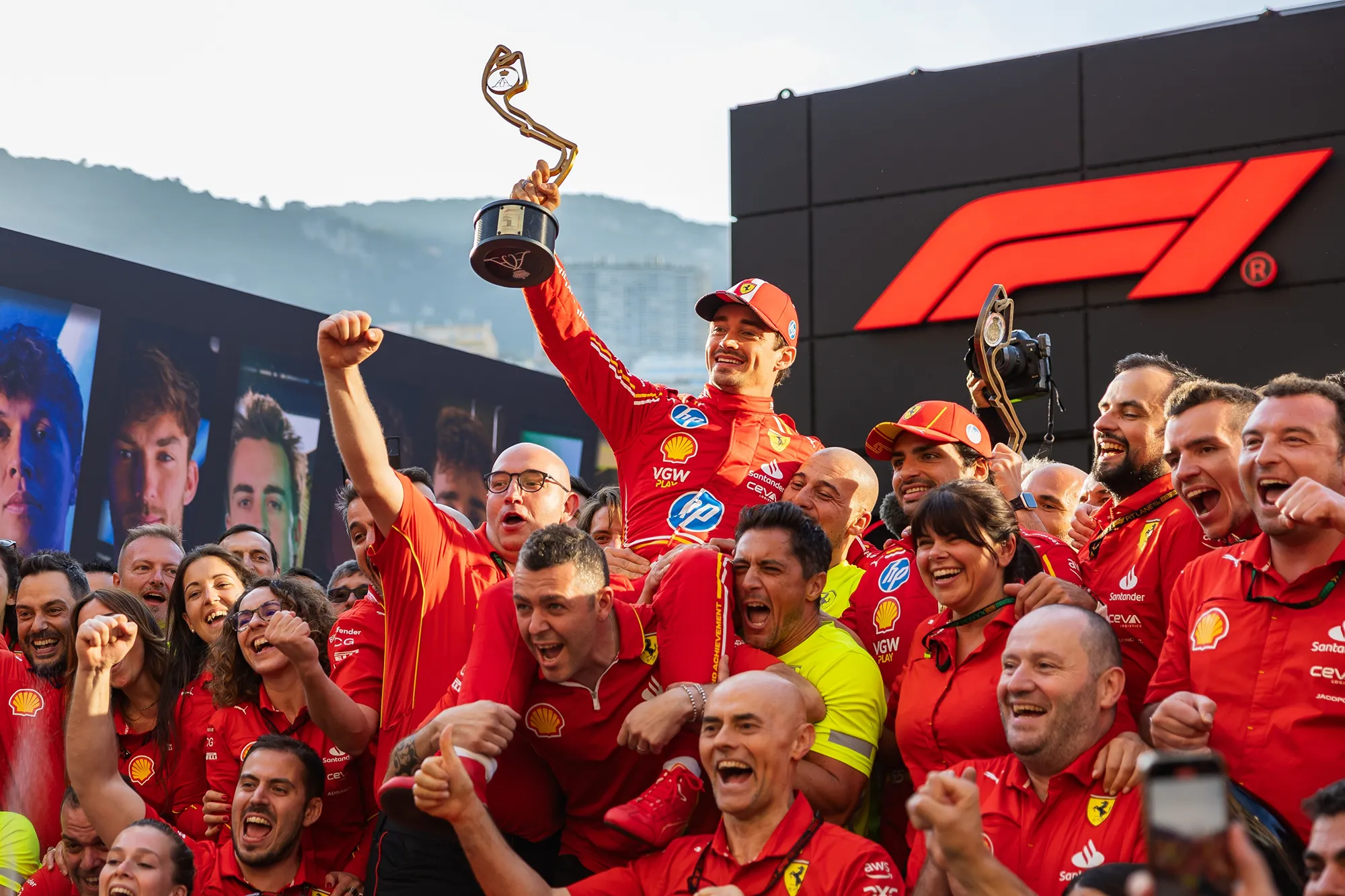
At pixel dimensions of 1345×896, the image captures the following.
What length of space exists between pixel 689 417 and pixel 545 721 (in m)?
1.73

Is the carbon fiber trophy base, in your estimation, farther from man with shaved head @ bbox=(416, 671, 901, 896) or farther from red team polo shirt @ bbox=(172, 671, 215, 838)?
red team polo shirt @ bbox=(172, 671, 215, 838)

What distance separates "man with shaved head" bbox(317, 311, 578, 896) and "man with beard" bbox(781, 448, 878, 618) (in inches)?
37.6

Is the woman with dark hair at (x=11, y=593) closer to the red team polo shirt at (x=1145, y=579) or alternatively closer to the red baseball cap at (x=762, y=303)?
the red baseball cap at (x=762, y=303)

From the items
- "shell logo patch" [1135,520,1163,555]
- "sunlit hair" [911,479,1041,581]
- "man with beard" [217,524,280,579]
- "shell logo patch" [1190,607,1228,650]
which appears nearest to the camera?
"shell logo patch" [1190,607,1228,650]

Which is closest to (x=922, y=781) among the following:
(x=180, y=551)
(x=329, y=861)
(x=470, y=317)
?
(x=329, y=861)

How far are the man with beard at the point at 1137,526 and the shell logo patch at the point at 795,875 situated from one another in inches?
41.4

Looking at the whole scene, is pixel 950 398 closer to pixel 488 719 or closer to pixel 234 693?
pixel 234 693

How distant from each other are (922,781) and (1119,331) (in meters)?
7.25

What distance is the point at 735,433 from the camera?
5234 mm

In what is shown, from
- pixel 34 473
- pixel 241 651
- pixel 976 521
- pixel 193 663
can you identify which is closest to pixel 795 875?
pixel 976 521

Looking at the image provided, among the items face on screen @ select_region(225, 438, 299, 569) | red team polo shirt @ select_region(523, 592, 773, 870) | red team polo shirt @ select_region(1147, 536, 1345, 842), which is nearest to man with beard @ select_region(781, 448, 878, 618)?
red team polo shirt @ select_region(523, 592, 773, 870)

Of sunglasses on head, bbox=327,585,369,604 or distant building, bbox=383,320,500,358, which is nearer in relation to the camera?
sunglasses on head, bbox=327,585,369,604

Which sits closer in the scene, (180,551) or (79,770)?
(79,770)

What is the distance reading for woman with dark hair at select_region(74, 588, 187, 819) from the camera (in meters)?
5.12
